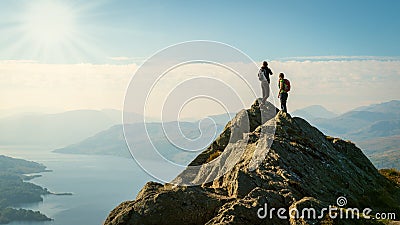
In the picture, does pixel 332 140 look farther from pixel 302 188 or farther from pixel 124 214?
pixel 124 214

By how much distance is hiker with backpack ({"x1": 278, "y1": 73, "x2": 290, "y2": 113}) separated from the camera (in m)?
25.2

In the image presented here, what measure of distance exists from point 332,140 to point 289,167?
968 centimetres

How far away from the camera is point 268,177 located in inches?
664

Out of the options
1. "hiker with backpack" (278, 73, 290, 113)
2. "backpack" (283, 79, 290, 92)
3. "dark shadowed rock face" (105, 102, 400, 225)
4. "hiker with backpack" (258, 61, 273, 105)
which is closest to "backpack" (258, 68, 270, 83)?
"hiker with backpack" (258, 61, 273, 105)

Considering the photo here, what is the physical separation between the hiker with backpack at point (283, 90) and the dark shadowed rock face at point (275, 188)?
1905 millimetres

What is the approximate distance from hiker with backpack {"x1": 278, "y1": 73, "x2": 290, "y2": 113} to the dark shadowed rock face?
191 centimetres

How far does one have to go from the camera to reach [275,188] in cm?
1602

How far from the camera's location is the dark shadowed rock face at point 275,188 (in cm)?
1384

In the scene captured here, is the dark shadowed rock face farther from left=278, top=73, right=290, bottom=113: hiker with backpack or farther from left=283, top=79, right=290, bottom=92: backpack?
left=283, top=79, right=290, bottom=92: backpack

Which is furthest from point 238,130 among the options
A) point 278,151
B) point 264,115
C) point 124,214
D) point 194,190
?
point 124,214

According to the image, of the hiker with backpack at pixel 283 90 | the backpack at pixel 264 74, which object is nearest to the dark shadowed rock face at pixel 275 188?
the hiker with backpack at pixel 283 90

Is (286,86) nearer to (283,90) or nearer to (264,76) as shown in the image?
(283,90)

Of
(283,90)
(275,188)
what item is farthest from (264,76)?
(275,188)

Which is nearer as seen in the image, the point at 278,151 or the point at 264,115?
the point at 278,151
